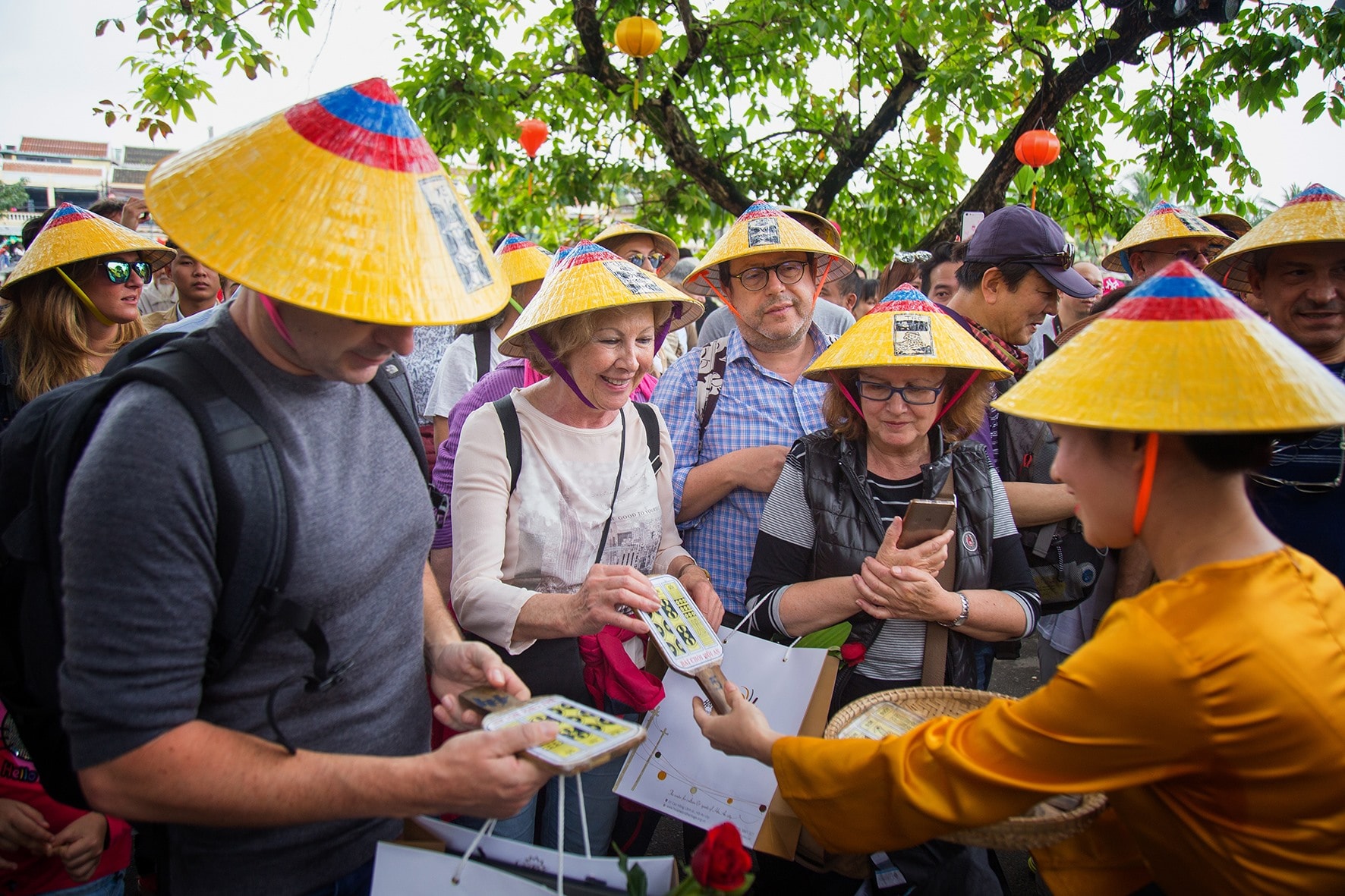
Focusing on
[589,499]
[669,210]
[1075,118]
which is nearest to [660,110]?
[669,210]

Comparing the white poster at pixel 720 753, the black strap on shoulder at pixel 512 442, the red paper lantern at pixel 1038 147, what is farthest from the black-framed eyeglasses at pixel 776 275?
the red paper lantern at pixel 1038 147

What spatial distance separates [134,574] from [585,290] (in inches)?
58.7

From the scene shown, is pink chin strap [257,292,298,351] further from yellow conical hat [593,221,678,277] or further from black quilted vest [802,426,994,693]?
yellow conical hat [593,221,678,277]

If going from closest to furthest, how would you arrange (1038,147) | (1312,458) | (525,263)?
(1312,458) < (525,263) < (1038,147)

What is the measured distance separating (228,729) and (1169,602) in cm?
146

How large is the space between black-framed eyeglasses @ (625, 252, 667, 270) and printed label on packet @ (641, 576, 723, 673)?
2.91 m

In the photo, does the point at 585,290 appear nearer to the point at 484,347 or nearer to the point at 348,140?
the point at 348,140

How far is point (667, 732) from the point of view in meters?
2.08

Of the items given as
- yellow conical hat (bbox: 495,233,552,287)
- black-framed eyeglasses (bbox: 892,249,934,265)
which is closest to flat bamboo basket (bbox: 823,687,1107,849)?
yellow conical hat (bbox: 495,233,552,287)

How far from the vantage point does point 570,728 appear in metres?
1.44

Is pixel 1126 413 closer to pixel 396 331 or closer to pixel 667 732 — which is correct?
pixel 396 331

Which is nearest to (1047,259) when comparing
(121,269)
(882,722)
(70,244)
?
(882,722)

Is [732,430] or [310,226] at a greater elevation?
A: [310,226]

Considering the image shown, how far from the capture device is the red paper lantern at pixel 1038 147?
18.8 feet
